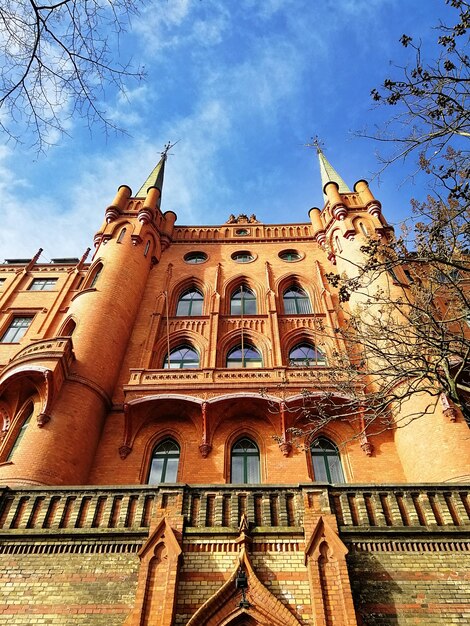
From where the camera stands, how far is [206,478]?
40.6 feet

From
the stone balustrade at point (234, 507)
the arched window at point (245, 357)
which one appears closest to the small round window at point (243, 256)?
the arched window at point (245, 357)

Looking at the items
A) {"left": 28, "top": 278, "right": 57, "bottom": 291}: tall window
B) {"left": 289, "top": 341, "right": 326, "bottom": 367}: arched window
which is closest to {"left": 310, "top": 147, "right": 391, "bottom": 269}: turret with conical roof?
{"left": 289, "top": 341, "right": 326, "bottom": 367}: arched window

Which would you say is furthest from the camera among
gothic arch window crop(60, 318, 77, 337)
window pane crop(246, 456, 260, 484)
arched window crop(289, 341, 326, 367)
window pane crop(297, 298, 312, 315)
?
window pane crop(297, 298, 312, 315)

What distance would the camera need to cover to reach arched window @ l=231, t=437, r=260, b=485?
12.7 meters

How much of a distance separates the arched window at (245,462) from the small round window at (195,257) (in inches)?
405

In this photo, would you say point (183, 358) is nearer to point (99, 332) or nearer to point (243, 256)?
point (99, 332)

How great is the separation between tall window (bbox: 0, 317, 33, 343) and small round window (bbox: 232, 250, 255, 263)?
959cm

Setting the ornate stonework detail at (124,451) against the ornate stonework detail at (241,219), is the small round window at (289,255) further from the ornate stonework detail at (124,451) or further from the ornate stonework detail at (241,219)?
the ornate stonework detail at (124,451)

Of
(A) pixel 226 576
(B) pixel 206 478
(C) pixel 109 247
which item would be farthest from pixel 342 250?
(A) pixel 226 576

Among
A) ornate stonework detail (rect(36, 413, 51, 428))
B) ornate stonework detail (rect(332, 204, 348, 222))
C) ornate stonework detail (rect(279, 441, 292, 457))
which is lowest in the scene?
ornate stonework detail (rect(279, 441, 292, 457))

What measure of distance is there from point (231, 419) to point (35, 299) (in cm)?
1268

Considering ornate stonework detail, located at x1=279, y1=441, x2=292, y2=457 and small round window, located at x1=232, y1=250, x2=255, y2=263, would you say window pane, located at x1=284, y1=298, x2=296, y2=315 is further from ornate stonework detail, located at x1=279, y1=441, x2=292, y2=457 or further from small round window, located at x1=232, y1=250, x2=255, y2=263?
ornate stonework detail, located at x1=279, y1=441, x2=292, y2=457

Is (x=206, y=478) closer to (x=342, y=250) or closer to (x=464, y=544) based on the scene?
(x=464, y=544)

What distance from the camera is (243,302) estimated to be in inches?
750
